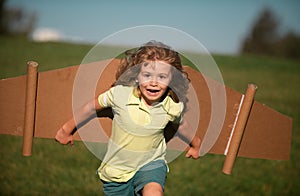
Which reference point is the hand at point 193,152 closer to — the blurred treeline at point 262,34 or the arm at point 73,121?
the arm at point 73,121

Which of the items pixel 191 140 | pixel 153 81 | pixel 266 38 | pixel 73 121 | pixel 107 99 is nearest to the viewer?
pixel 153 81

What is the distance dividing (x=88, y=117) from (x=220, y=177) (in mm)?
2522

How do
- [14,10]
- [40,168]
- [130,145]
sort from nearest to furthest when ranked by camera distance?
[130,145] < [40,168] < [14,10]

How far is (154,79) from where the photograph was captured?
8.71ft

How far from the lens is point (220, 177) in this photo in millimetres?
5008

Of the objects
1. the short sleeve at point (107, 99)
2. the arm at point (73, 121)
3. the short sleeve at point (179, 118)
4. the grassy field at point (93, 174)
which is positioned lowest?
the grassy field at point (93, 174)

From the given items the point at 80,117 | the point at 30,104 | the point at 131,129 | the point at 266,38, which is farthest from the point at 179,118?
the point at 266,38

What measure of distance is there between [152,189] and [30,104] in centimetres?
90

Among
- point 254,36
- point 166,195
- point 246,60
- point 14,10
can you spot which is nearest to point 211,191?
point 166,195

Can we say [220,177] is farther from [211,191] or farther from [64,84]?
[64,84]

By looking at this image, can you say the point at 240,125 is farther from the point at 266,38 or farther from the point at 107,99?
the point at 266,38

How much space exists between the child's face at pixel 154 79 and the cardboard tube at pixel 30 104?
64 cm

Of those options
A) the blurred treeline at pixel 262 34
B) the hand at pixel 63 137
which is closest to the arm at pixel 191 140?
the hand at pixel 63 137

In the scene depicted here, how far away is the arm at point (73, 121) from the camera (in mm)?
2861
